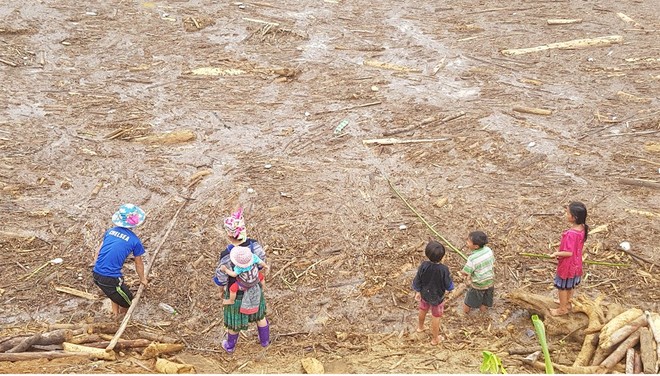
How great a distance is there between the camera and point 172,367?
5047 mm

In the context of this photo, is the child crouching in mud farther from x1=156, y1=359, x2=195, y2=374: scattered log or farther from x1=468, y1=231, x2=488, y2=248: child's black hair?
x1=156, y1=359, x2=195, y2=374: scattered log

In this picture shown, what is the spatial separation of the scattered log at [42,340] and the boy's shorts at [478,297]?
4.20m

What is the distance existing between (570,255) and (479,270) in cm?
91

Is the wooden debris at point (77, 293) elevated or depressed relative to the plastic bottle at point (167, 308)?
elevated

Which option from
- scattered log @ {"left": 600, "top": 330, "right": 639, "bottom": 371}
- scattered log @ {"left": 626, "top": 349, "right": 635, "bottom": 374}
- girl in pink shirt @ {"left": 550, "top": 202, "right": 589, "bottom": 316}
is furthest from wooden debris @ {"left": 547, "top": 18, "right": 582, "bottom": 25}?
scattered log @ {"left": 626, "top": 349, "right": 635, "bottom": 374}

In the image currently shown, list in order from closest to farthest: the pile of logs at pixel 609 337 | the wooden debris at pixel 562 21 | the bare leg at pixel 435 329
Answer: the pile of logs at pixel 609 337 → the bare leg at pixel 435 329 → the wooden debris at pixel 562 21

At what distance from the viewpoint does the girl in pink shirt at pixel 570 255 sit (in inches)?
219

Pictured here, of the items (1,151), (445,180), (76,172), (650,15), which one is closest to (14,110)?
(1,151)

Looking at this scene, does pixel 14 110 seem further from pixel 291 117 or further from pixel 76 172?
pixel 291 117

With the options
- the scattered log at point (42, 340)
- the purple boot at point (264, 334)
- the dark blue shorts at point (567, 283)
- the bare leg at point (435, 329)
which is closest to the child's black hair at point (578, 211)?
the dark blue shorts at point (567, 283)

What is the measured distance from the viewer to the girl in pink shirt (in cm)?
557

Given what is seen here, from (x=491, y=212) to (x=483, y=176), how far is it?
1010mm

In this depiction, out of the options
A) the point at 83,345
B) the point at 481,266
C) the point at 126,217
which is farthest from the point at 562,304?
the point at 83,345

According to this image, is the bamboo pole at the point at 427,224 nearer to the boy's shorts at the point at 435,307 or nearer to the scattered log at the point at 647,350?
the boy's shorts at the point at 435,307
